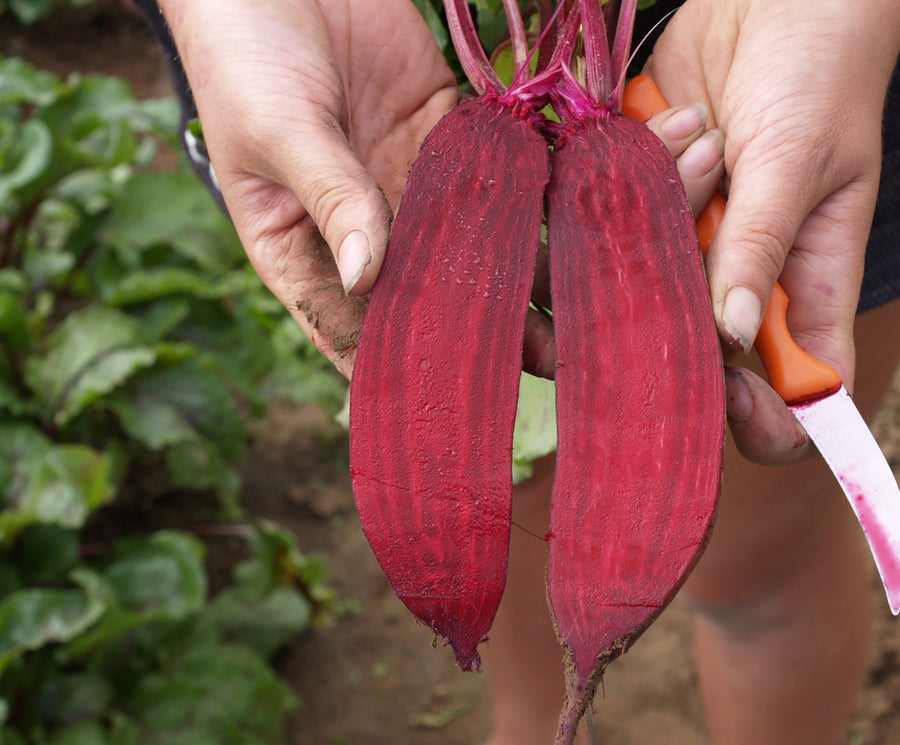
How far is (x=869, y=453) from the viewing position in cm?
97

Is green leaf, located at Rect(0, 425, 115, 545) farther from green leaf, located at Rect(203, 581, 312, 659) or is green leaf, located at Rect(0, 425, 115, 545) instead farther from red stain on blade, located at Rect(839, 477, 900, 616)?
red stain on blade, located at Rect(839, 477, 900, 616)

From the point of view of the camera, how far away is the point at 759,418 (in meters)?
0.98

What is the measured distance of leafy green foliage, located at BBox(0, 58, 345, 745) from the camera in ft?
6.31

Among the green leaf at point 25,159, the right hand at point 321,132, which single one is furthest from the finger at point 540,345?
the green leaf at point 25,159

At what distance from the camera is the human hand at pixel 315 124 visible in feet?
3.33

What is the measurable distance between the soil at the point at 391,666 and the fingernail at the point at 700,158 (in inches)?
58.9

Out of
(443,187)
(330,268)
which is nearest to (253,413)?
(330,268)

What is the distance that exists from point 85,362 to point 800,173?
1697 mm

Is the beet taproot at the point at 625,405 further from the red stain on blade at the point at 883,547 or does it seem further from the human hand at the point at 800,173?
Result: the red stain on blade at the point at 883,547

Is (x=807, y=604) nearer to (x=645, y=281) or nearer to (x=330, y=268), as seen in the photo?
(x=645, y=281)

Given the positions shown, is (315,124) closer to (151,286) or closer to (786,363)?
(786,363)

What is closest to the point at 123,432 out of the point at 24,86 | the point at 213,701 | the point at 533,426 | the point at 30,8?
the point at 213,701

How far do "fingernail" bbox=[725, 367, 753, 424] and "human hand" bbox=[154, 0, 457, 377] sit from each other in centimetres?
40

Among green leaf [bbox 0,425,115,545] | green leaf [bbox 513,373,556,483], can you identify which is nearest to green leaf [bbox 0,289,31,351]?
green leaf [bbox 0,425,115,545]
